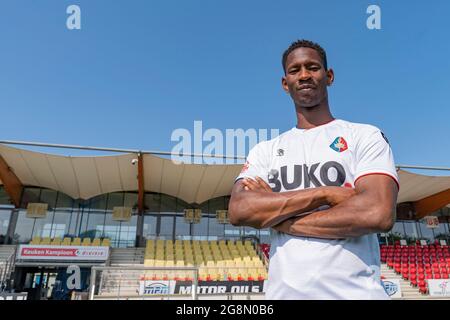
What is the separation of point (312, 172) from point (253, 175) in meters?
0.31

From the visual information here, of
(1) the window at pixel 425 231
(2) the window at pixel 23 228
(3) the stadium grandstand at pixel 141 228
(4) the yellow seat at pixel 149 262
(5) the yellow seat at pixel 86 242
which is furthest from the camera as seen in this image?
(1) the window at pixel 425 231

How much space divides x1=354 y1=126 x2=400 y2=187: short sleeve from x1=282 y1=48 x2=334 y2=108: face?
319mm

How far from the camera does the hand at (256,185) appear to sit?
4.40 feet

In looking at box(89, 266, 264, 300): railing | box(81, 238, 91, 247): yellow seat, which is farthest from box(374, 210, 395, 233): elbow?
box(81, 238, 91, 247): yellow seat

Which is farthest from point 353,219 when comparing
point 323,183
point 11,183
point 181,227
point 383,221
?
point 11,183

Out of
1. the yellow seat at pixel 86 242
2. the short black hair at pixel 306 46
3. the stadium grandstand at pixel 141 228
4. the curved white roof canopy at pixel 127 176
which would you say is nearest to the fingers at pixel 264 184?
the short black hair at pixel 306 46

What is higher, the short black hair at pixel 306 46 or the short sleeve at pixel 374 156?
the short black hair at pixel 306 46

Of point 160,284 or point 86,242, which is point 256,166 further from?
point 86,242

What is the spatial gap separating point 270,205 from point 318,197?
20 cm

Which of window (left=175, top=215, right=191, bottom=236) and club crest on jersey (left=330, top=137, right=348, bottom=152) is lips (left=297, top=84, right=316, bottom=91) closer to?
club crest on jersey (left=330, top=137, right=348, bottom=152)

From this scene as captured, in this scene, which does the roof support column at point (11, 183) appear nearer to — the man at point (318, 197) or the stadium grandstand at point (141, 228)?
the stadium grandstand at point (141, 228)

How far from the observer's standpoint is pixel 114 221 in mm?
16984

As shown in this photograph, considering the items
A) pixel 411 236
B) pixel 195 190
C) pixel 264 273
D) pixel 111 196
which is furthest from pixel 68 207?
pixel 411 236
